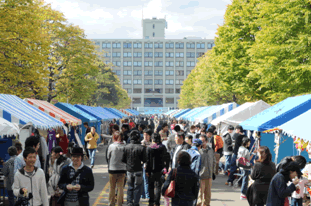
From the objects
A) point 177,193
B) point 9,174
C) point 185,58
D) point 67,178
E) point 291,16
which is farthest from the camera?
point 185,58

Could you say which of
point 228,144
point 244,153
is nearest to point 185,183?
point 244,153

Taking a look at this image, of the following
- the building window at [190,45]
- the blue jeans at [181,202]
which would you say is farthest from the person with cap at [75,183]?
the building window at [190,45]

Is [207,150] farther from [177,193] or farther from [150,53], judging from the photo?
[150,53]

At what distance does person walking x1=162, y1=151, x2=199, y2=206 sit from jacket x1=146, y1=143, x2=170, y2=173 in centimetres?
294

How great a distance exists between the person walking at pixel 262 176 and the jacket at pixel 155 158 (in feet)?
8.58

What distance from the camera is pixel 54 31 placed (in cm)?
3181

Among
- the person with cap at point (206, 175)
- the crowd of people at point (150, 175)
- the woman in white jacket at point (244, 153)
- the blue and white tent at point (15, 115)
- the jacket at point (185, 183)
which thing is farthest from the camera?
the woman in white jacket at point (244, 153)

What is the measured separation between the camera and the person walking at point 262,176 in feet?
22.5

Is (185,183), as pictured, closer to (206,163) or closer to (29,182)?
(29,182)

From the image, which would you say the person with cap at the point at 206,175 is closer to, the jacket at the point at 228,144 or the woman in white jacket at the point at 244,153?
the woman in white jacket at the point at 244,153

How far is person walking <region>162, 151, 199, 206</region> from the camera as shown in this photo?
19.3 feet

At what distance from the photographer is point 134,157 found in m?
8.69

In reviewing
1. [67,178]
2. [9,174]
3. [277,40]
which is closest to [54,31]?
[277,40]

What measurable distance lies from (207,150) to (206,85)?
3612 centimetres
